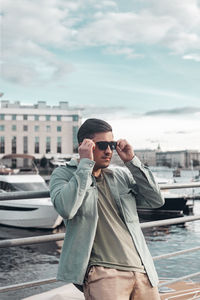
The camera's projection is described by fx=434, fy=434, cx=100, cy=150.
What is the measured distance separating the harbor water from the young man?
7.79 metres

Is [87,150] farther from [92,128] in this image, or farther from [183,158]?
[183,158]

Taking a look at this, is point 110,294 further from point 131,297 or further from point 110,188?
point 110,188

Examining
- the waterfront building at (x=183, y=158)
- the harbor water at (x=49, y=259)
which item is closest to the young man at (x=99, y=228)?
the harbor water at (x=49, y=259)

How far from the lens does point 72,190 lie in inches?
69.0

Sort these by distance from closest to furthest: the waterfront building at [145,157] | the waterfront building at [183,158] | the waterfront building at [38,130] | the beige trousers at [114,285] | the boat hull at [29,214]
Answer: the beige trousers at [114,285] → the waterfront building at [145,157] → the boat hull at [29,214] → the waterfront building at [38,130] → the waterfront building at [183,158]

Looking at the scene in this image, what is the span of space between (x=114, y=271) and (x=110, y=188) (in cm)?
36

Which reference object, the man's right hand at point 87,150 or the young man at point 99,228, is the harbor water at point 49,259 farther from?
the man's right hand at point 87,150

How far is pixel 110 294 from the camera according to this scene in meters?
1.71

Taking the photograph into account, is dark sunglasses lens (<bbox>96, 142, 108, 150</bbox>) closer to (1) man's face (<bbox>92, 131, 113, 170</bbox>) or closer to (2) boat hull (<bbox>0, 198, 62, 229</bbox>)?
(1) man's face (<bbox>92, 131, 113, 170</bbox>)

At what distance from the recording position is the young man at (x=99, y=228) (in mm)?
1748

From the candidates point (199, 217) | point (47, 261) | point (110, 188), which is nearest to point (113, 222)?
point (110, 188)

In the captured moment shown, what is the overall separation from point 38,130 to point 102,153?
101288mm

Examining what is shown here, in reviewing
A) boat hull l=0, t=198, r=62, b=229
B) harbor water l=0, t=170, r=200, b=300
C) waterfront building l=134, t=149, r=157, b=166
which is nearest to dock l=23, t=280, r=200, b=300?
waterfront building l=134, t=149, r=157, b=166

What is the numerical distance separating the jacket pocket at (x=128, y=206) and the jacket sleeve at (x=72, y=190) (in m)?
0.22
